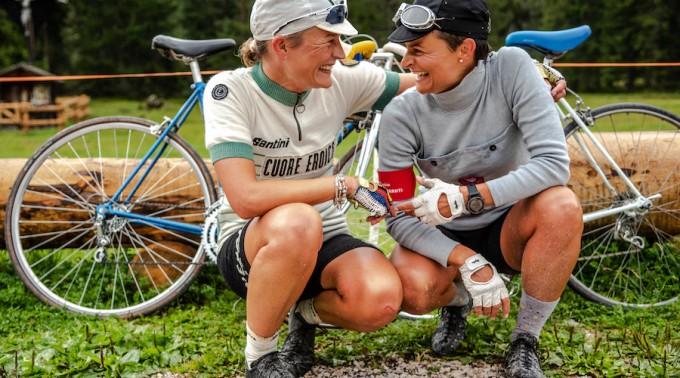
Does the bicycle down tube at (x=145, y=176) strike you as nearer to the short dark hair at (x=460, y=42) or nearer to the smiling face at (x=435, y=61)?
the smiling face at (x=435, y=61)

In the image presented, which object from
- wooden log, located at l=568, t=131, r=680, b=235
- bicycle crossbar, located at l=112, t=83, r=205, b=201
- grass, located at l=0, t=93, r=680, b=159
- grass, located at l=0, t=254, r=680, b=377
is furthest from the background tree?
wooden log, located at l=568, t=131, r=680, b=235

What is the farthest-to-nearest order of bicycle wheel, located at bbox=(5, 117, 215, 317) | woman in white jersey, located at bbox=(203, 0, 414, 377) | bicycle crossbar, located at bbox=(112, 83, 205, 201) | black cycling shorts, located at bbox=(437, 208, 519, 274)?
1. bicycle wheel, located at bbox=(5, 117, 215, 317)
2. bicycle crossbar, located at bbox=(112, 83, 205, 201)
3. black cycling shorts, located at bbox=(437, 208, 519, 274)
4. woman in white jersey, located at bbox=(203, 0, 414, 377)

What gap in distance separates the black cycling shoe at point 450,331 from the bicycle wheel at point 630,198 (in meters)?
1.04

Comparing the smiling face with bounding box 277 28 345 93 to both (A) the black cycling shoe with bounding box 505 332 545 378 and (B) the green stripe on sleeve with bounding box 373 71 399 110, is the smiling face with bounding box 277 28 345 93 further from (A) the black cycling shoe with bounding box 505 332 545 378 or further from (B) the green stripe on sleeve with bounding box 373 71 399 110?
(A) the black cycling shoe with bounding box 505 332 545 378

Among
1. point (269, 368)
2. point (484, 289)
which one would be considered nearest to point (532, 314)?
point (484, 289)

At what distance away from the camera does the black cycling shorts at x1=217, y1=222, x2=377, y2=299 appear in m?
2.67

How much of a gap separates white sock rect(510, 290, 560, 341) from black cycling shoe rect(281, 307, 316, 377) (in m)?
0.79

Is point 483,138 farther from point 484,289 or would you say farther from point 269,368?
point 269,368

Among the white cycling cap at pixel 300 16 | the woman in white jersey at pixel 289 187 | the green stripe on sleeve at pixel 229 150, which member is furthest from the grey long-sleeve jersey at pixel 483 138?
the green stripe on sleeve at pixel 229 150

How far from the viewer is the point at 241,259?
2.63 meters

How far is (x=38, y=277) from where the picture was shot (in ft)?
13.7

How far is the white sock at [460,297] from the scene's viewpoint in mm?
2998

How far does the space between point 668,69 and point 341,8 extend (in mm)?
21336

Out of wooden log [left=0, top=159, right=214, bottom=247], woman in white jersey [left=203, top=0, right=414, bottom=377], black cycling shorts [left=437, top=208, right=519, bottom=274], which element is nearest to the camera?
woman in white jersey [left=203, top=0, right=414, bottom=377]
